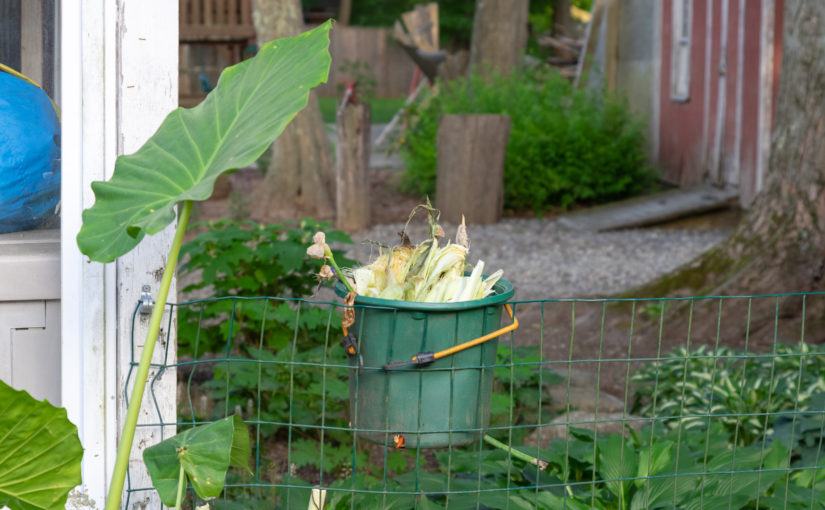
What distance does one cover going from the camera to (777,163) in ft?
18.0

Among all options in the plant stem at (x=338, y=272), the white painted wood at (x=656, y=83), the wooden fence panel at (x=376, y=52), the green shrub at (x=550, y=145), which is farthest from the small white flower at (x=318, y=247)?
the wooden fence panel at (x=376, y=52)

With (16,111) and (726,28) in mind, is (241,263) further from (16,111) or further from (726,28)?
(726,28)

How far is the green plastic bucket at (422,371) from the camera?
209cm

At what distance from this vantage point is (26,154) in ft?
7.68

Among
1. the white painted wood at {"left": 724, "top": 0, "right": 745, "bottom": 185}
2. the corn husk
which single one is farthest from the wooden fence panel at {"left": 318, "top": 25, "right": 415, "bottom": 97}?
the corn husk

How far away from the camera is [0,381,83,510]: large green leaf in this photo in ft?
5.95

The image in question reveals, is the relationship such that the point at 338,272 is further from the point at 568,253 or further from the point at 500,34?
the point at 500,34

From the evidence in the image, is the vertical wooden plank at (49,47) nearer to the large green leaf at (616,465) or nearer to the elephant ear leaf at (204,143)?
the elephant ear leaf at (204,143)

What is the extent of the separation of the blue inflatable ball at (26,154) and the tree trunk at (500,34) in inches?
468

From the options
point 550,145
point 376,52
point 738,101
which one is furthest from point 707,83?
point 376,52

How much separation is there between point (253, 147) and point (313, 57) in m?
0.23

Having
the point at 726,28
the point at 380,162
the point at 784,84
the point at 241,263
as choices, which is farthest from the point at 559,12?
the point at 241,263

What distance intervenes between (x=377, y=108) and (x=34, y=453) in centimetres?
2177

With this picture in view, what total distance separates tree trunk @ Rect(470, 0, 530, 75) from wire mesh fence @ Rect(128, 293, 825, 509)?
8268 millimetres
